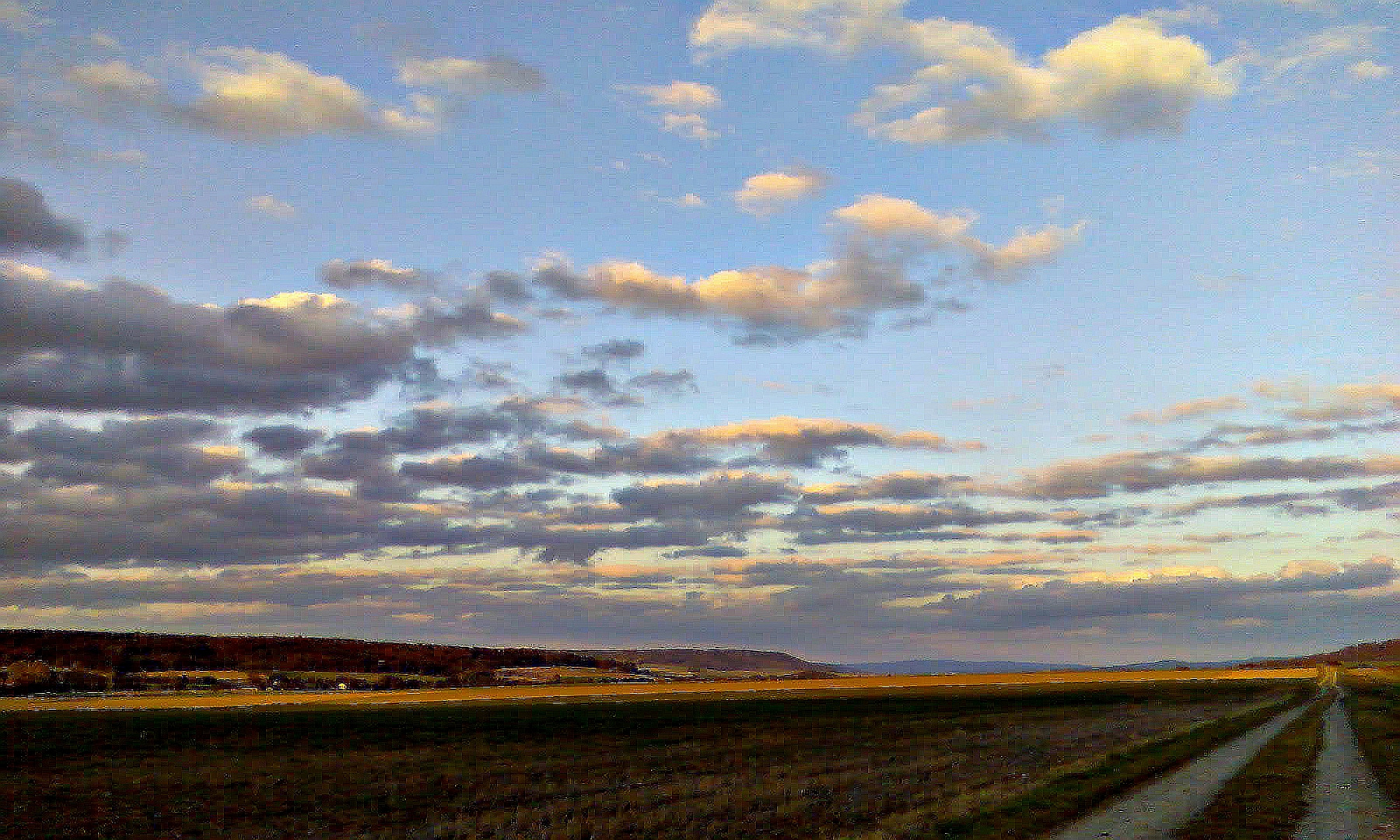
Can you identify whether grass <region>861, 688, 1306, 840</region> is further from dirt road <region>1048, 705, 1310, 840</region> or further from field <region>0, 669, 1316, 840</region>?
dirt road <region>1048, 705, 1310, 840</region>

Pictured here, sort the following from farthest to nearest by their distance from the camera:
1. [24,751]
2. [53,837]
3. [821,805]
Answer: [24,751]
[821,805]
[53,837]

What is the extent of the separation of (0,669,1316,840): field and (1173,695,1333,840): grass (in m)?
4.92

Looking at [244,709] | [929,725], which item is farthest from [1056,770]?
[244,709]

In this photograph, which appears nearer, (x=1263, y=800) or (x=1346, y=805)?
(x=1346, y=805)

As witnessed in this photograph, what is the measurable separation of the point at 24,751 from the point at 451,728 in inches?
1103

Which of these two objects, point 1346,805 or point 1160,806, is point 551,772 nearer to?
point 1160,806

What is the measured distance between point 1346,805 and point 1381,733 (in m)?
32.5

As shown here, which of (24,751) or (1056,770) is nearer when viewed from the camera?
(1056,770)

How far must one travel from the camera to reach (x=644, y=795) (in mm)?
33094

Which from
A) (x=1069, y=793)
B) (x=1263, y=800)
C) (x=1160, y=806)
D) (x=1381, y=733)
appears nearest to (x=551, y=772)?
(x=1069, y=793)

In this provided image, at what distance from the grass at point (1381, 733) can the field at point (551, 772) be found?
8.47m

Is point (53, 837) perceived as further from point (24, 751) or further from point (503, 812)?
point (24, 751)

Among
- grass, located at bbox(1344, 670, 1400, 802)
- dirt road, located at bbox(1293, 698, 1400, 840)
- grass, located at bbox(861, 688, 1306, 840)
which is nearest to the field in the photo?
grass, located at bbox(861, 688, 1306, 840)

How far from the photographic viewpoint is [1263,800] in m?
27.8
